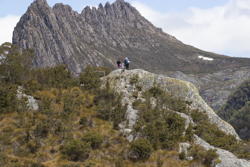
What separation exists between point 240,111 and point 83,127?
129561mm

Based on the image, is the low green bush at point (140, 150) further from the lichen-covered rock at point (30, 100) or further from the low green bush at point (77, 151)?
the lichen-covered rock at point (30, 100)

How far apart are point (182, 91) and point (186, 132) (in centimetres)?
879

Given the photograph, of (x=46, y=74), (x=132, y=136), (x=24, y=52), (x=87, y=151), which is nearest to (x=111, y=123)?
(x=132, y=136)

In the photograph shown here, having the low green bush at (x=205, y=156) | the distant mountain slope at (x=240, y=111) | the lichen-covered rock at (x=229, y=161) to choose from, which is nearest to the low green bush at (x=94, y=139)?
the low green bush at (x=205, y=156)

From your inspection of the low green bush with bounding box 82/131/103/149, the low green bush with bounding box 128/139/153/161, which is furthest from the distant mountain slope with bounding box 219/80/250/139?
the low green bush with bounding box 82/131/103/149

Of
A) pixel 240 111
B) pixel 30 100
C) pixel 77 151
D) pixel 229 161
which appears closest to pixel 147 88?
pixel 30 100

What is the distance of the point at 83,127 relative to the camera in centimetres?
Answer: 2542

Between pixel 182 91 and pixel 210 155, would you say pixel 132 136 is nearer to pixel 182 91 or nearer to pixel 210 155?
pixel 210 155

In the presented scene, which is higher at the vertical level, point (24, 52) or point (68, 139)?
point (24, 52)

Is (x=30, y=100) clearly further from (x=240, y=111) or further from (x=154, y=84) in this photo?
(x=240, y=111)

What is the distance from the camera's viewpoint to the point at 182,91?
34.4 meters

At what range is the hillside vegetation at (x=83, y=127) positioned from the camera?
22.3 meters

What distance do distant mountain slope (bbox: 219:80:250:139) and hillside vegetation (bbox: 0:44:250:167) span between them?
3890 inches

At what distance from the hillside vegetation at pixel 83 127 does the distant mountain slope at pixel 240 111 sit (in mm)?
98819
